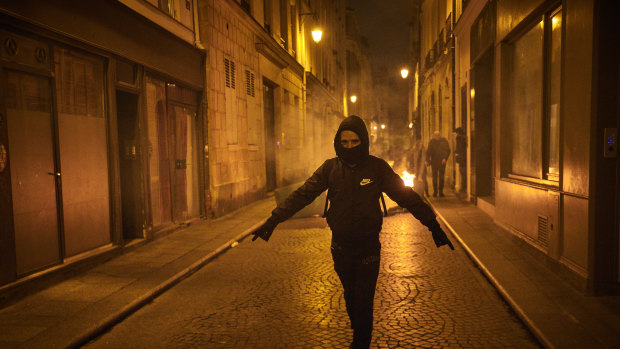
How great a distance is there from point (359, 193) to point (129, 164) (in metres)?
6.13

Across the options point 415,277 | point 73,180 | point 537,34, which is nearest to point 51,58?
point 73,180

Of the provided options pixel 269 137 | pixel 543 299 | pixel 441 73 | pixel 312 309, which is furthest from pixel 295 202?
pixel 441 73

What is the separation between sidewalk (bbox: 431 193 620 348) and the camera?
3.97 m

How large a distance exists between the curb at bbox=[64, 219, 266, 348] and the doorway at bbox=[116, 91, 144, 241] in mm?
1771

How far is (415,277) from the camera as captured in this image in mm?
6086

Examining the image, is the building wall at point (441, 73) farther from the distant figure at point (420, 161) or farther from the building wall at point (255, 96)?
the building wall at point (255, 96)

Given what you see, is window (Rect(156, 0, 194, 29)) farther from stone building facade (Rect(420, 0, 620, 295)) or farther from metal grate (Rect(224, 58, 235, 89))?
stone building facade (Rect(420, 0, 620, 295))

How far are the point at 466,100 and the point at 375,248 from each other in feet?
37.9

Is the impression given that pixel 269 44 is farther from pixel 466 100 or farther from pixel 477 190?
pixel 477 190

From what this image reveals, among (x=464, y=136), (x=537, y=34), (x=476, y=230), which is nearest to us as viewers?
(x=537, y=34)

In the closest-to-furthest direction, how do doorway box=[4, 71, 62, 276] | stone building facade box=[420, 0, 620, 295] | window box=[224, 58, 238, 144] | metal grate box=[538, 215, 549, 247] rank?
stone building facade box=[420, 0, 620, 295] → doorway box=[4, 71, 62, 276] → metal grate box=[538, 215, 549, 247] → window box=[224, 58, 238, 144]

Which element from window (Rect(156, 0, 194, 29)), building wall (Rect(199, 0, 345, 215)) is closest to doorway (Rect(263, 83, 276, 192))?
building wall (Rect(199, 0, 345, 215))

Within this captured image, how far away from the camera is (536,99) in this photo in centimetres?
765

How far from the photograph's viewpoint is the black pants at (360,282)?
3467 mm
